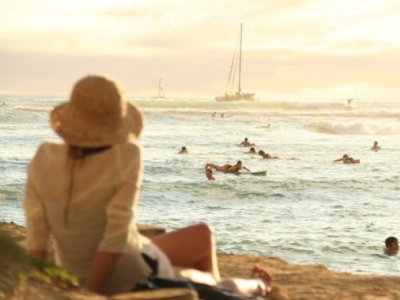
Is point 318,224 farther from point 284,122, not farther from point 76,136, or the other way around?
point 284,122

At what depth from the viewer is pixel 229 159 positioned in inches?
1313

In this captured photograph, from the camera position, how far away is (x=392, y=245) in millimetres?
12234

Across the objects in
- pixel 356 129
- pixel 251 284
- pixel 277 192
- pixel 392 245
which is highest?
pixel 251 284

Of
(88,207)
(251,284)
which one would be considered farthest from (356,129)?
(88,207)

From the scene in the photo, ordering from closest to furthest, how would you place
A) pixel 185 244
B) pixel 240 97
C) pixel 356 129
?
pixel 185 244 < pixel 356 129 < pixel 240 97

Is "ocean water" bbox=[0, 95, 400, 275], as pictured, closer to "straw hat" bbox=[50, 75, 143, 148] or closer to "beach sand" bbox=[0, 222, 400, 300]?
"beach sand" bbox=[0, 222, 400, 300]

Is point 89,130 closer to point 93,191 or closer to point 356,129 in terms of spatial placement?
point 93,191

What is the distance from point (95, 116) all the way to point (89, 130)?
0.07 m

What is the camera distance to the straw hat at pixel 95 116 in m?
3.79

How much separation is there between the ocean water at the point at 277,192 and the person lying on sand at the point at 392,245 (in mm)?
181

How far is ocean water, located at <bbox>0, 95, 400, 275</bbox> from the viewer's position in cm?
1299

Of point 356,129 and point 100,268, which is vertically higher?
point 100,268

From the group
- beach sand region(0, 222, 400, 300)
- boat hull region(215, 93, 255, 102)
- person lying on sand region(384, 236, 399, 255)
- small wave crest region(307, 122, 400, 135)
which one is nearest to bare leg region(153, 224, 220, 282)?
beach sand region(0, 222, 400, 300)

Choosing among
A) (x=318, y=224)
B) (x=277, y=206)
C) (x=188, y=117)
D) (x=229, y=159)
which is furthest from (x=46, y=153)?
(x=188, y=117)
